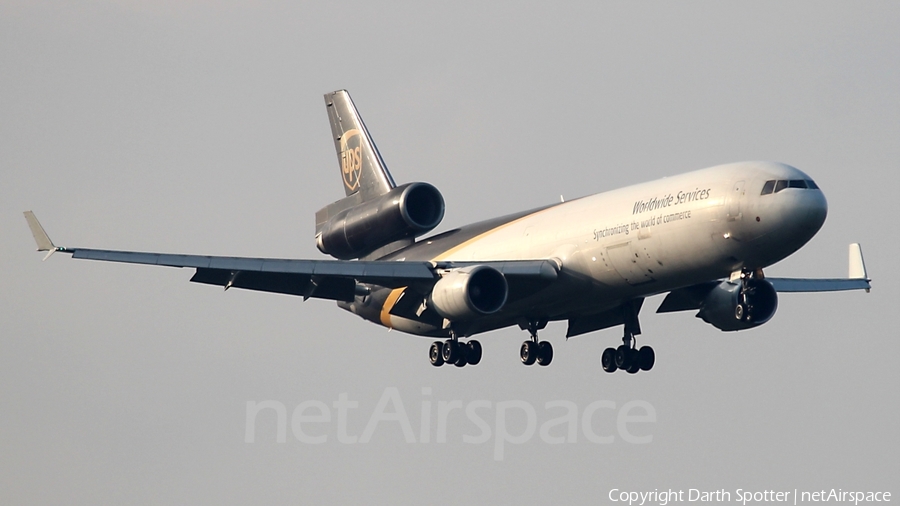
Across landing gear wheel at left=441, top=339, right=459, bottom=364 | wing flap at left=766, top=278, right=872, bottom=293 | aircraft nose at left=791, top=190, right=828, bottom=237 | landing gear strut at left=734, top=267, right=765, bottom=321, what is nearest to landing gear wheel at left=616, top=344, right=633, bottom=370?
landing gear wheel at left=441, top=339, right=459, bottom=364

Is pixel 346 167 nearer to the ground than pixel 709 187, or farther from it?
farther from it

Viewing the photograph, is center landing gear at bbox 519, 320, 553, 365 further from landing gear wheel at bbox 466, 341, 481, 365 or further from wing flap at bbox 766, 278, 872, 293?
wing flap at bbox 766, 278, 872, 293

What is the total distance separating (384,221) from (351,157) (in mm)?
6676

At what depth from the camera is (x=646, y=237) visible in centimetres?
3719

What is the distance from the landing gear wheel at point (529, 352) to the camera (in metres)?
44.2

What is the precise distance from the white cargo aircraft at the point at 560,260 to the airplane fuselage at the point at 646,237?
0.13 ft

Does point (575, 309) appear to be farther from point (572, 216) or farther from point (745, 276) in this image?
point (745, 276)

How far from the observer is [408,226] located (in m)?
44.8

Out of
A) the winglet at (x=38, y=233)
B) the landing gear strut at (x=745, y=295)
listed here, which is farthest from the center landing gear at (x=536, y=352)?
the winglet at (x=38, y=233)

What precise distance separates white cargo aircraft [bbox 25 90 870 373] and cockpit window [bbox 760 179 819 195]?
0.12 ft

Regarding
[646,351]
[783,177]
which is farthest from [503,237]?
[783,177]

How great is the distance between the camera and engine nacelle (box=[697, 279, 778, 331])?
37.8 meters

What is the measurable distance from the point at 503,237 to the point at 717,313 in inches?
266

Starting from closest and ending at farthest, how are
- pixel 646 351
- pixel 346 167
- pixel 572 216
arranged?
pixel 572 216 < pixel 646 351 < pixel 346 167
